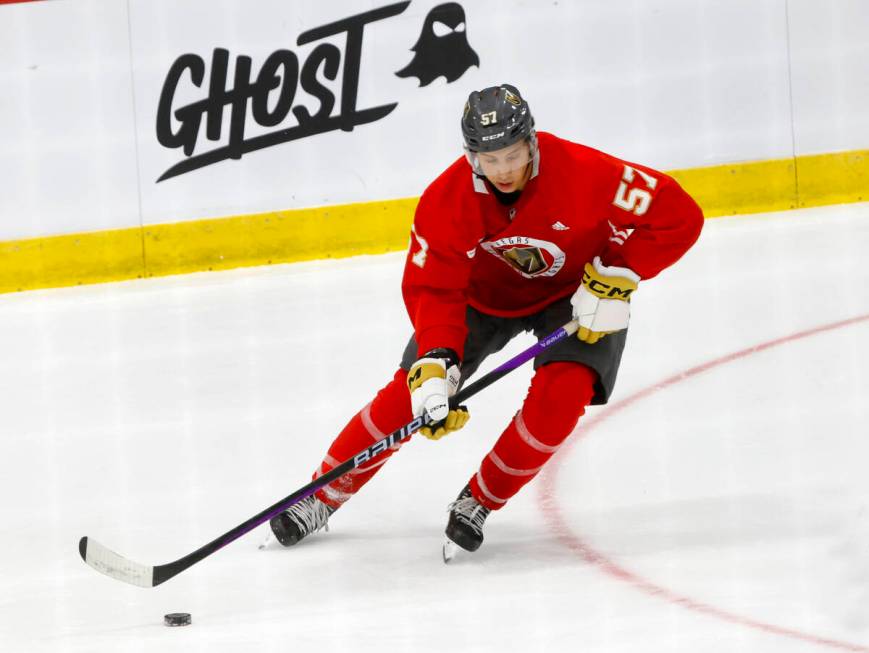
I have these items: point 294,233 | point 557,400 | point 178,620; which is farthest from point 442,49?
point 178,620

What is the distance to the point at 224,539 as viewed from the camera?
A: 9.64ft

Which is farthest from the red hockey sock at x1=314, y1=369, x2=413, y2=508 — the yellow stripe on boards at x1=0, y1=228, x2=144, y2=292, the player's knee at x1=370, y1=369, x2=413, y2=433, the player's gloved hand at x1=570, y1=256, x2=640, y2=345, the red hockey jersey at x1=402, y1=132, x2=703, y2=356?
the yellow stripe on boards at x1=0, y1=228, x2=144, y2=292

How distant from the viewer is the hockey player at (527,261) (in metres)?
2.97

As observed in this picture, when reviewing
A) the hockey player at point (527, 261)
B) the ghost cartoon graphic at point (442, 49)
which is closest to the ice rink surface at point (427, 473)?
the hockey player at point (527, 261)

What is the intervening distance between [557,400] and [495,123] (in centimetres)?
59

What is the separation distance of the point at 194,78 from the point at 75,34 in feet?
1.65

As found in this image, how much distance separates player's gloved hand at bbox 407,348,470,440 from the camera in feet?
9.58

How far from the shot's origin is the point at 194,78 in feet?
18.7

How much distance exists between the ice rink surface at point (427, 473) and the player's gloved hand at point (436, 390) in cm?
32

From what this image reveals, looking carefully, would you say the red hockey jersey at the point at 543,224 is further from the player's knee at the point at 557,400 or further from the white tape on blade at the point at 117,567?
the white tape on blade at the point at 117,567

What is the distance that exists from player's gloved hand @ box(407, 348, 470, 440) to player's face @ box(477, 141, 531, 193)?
381mm

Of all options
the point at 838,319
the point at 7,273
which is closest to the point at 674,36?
the point at 838,319

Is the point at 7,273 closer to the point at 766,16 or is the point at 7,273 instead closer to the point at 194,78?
the point at 194,78

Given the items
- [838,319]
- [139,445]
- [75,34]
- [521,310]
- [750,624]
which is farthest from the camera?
[75,34]
